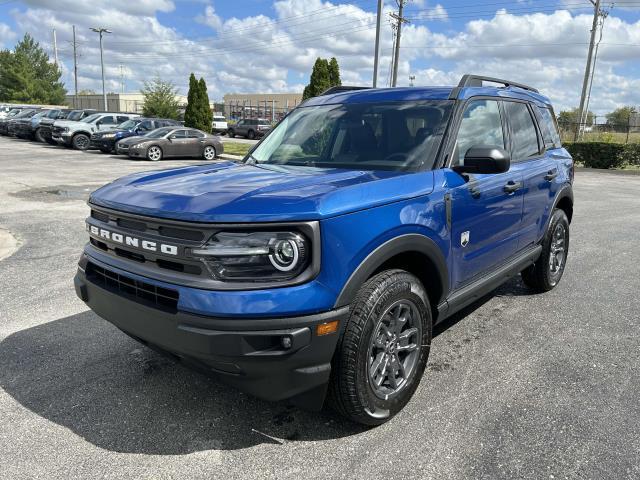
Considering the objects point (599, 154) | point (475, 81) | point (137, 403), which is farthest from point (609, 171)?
point (137, 403)

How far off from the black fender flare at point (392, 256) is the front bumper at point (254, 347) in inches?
4.0

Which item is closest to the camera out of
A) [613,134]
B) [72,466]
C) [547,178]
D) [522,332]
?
[72,466]

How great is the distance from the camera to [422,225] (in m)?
2.95

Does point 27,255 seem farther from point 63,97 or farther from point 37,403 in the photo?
point 63,97

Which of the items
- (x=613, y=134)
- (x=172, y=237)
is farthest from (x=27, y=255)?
(x=613, y=134)

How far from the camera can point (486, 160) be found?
10.3 feet

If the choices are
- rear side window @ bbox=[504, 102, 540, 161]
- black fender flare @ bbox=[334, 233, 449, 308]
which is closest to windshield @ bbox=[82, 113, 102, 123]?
rear side window @ bbox=[504, 102, 540, 161]

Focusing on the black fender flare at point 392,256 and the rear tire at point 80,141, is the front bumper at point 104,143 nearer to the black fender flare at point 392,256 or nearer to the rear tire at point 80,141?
the rear tire at point 80,141

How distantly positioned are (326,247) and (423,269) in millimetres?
1013

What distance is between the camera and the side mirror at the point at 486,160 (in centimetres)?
312

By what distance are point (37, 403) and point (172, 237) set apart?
1.56m

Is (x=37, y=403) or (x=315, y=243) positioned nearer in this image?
(x=315, y=243)

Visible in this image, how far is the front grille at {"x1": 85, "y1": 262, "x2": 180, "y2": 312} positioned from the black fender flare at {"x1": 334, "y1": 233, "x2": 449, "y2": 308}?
2.66 feet

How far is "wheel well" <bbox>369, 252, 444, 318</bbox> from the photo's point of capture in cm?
299
